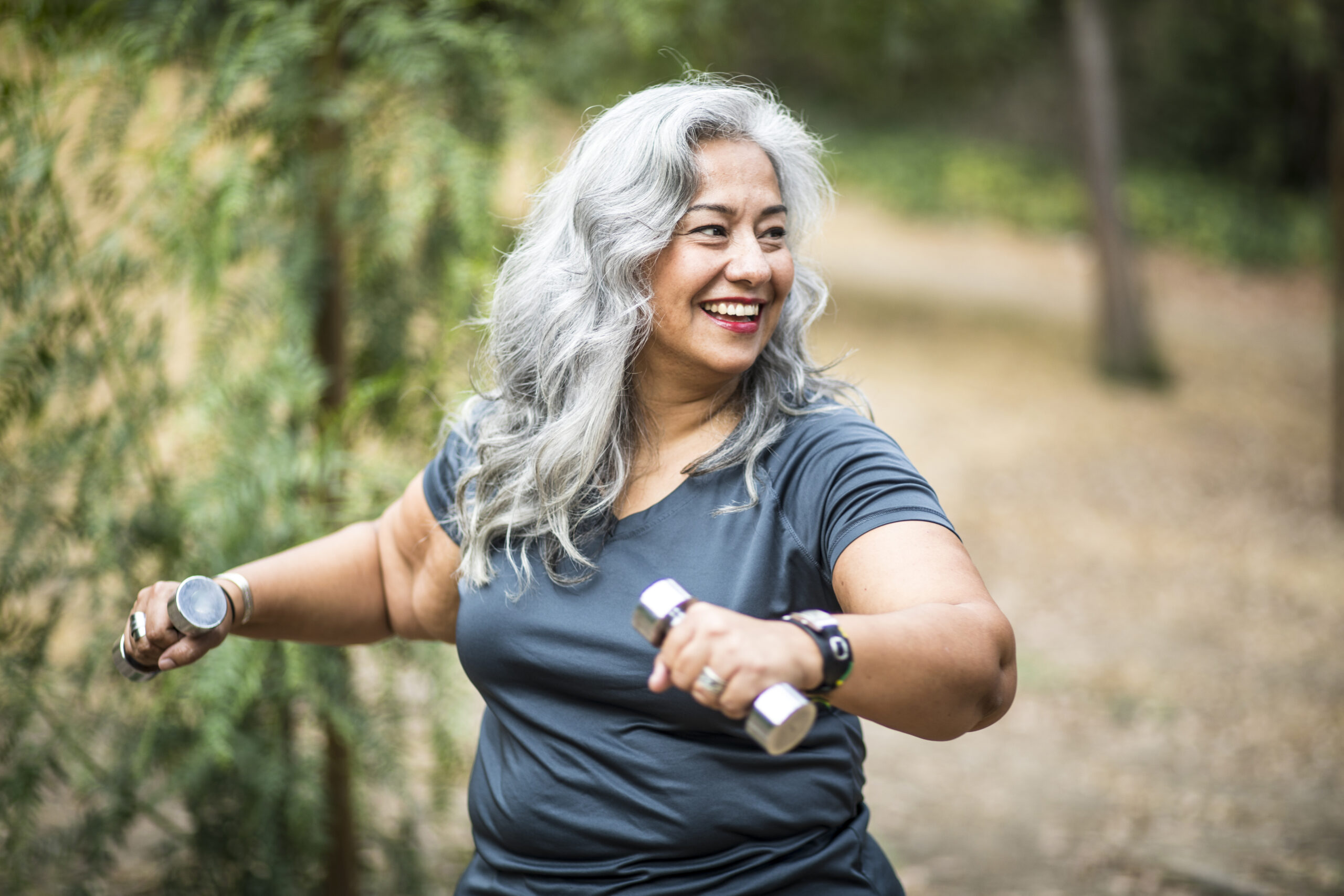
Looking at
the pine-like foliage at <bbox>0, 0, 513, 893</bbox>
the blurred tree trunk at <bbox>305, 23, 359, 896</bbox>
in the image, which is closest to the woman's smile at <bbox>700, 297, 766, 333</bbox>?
the pine-like foliage at <bbox>0, 0, 513, 893</bbox>

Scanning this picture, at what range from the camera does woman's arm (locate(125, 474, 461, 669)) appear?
1.84 m

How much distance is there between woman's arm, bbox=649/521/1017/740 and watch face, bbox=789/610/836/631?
0.05 feet

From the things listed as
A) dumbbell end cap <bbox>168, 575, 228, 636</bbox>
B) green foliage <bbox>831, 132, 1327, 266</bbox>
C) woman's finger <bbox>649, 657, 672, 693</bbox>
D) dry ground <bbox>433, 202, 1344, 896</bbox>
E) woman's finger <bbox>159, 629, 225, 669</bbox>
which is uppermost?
green foliage <bbox>831, 132, 1327, 266</bbox>

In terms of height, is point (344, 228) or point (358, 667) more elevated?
point (344, 228)

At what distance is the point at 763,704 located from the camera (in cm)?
112

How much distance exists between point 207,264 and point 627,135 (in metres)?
1.35

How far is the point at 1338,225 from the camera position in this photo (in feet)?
29.6

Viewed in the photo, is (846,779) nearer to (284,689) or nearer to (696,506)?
(696,506)

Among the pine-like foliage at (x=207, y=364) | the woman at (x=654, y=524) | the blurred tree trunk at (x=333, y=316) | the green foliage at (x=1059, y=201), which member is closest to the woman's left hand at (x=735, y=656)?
the woman at (x=654, y=524)

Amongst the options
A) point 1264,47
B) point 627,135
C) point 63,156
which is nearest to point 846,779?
point 627,135

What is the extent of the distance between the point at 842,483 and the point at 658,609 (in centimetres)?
42

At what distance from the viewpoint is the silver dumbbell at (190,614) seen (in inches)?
64.9

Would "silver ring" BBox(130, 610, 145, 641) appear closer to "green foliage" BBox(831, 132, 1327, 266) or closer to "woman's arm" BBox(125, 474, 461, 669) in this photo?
"woman's arm" BBox(125, 474, 461, 669)

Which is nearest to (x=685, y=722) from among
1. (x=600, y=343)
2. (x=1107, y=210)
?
(x=600, y=343)
